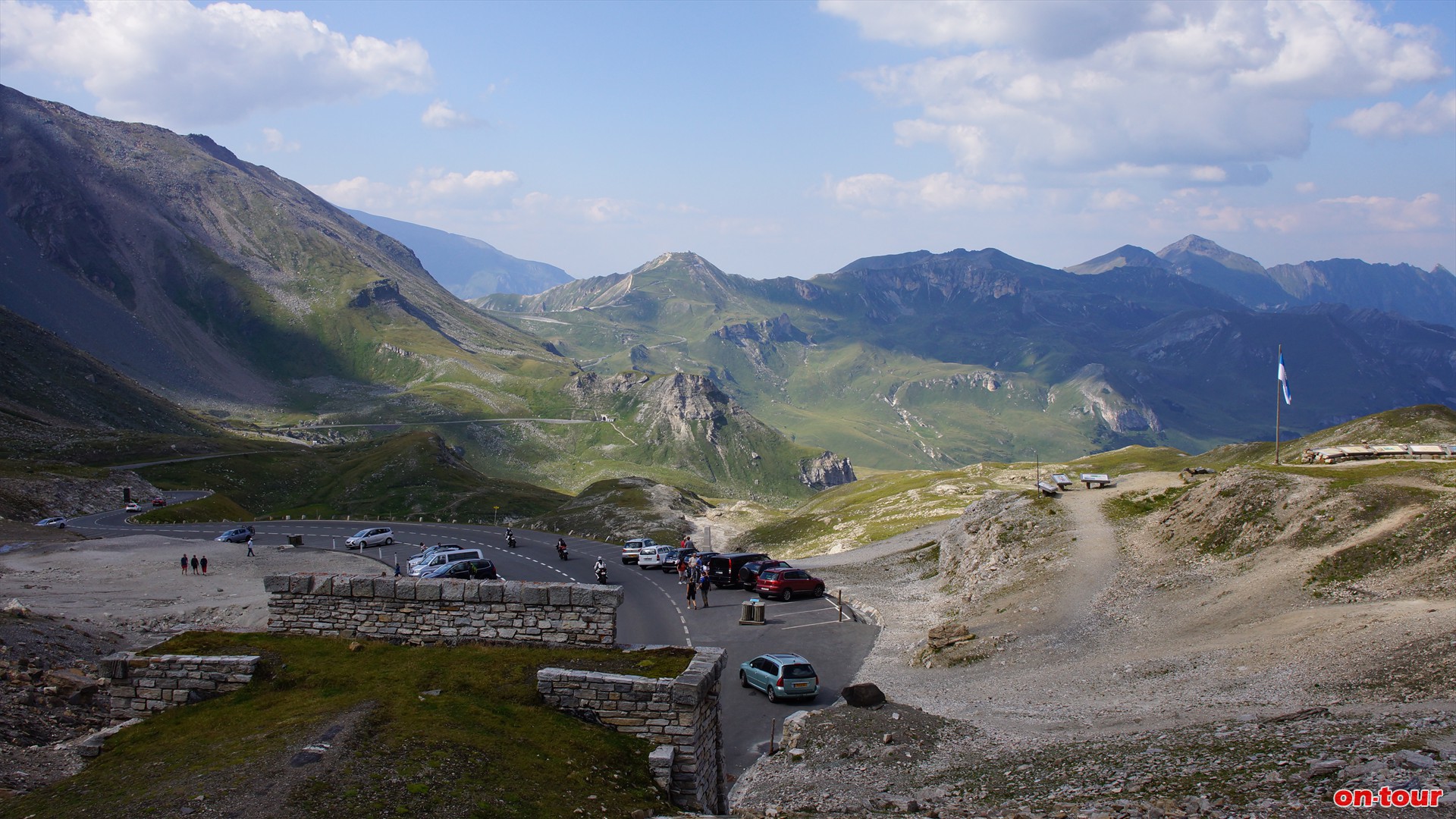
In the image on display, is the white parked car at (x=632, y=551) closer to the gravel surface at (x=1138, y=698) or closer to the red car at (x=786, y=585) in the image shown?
the red car at (x=786, y=585)

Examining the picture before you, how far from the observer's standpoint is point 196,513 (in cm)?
9350

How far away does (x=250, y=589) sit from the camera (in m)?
44.3

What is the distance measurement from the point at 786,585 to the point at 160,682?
119 ft

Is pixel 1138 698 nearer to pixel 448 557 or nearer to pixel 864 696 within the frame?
pixel 864 696

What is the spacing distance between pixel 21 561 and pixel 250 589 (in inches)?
666

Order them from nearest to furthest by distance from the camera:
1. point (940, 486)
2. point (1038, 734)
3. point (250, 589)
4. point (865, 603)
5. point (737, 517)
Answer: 1. point (1038, 734)
2. point (250, 589)
3. point (865, 603)
4. point (940, 486)
5. point (737, 517)

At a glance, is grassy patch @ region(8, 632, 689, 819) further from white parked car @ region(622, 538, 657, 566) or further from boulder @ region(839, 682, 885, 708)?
white parked car @ region(622, 538, 657, 566)

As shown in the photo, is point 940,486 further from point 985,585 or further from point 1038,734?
point 1038,734

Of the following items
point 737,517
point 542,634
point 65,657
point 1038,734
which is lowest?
point 737,517

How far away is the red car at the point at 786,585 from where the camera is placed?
4978cm

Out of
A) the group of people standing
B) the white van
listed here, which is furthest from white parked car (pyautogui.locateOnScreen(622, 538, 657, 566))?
the white van

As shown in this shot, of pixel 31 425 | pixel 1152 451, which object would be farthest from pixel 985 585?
pixel 31 425

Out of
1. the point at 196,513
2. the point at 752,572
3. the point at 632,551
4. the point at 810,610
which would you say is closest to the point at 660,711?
the point at 810,610

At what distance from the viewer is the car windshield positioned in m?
31.4
